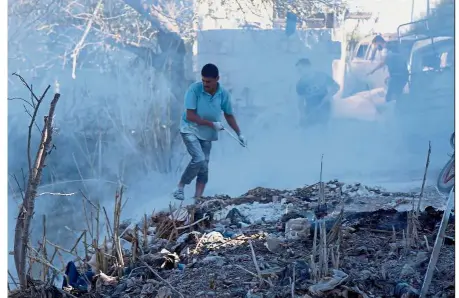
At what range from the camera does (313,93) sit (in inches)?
200

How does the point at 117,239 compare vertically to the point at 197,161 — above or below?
below

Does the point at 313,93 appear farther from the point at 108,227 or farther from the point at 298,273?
the point at 108,227

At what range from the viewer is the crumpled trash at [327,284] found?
13.9ft

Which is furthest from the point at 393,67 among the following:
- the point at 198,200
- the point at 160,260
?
the point at 160,260

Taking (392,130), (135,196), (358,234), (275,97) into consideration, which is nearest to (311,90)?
(275,97)

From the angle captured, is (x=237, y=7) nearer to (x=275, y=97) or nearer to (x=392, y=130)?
(x=275, y=97)

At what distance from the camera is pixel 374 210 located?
5.10 metres

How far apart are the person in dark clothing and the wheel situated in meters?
0.52

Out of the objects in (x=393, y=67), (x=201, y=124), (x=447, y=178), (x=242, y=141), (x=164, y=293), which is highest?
(x=393, y=67)

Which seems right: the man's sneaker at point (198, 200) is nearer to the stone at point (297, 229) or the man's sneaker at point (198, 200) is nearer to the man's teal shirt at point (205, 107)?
the man's teal shirt at point (205, 107)

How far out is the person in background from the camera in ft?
16.5

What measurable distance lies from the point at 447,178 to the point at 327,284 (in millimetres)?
1257

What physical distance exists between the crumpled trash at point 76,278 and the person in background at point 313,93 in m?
1.57
